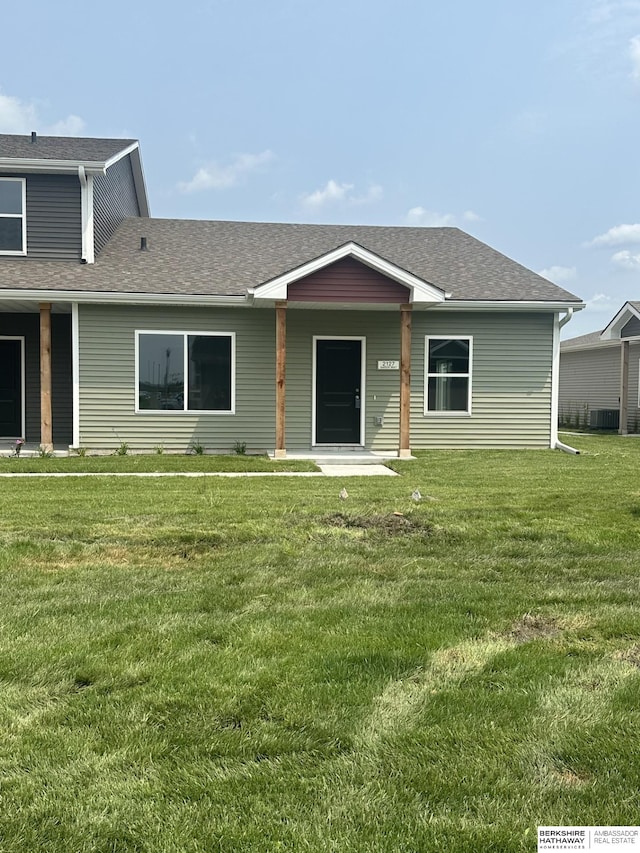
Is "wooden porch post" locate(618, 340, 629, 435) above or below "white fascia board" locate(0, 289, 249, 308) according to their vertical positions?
below

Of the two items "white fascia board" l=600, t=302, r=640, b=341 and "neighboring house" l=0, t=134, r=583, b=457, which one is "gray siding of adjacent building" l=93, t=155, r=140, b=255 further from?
"white fascia board" l=600, t=302, r=640, b=341

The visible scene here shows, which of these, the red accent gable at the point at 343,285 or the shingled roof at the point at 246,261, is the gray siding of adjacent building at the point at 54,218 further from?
the red accent gable at the point at 343,285

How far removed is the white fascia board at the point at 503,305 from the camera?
1300cm

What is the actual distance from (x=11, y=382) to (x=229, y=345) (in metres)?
4.72

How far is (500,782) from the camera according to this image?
239 centimetres

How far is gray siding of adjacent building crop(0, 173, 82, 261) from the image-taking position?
13359 mm

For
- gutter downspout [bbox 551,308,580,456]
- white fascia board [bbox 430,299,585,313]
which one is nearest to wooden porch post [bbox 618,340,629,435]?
gutter downspout [bbox 551,308,580,456]

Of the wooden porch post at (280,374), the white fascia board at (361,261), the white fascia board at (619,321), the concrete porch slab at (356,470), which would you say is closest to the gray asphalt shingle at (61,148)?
the white fascia board at (361,261)

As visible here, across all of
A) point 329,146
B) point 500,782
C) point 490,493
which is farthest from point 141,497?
point 329,146

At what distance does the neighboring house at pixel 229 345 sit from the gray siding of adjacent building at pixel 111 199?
94 millimetres

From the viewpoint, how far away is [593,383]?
24.2m

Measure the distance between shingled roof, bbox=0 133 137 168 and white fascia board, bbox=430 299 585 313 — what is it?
7.22m

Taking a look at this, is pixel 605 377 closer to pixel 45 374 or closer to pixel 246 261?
pixel 246 261

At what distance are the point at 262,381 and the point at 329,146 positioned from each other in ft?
45.7
